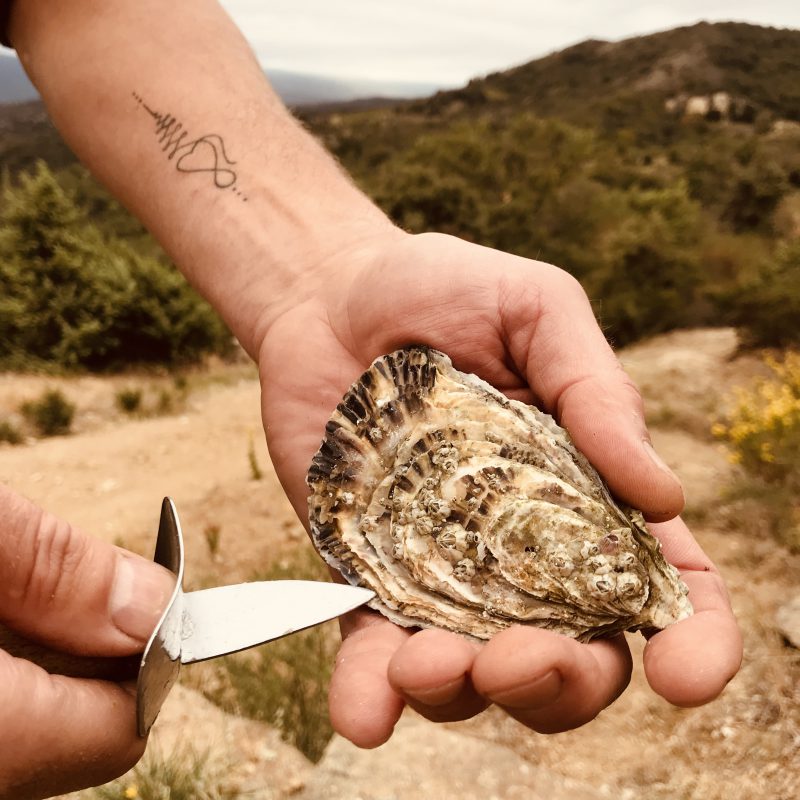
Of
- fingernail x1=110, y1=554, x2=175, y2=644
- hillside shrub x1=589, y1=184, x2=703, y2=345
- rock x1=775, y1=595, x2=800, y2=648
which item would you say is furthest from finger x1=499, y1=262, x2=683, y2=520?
hillside shrub x1=589, y1=184, x2=703, y2=345

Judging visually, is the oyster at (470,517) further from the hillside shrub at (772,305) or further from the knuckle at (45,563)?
the hillside shrub at (772,305)

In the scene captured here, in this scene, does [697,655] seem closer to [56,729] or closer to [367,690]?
[367,690]

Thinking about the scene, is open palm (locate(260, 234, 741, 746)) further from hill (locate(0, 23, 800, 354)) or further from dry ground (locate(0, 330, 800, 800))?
dry ground (locate(0, 330, 800, 800))

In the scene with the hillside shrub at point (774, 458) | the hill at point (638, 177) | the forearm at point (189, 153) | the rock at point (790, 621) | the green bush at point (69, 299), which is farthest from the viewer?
the hill at point (638, 177)

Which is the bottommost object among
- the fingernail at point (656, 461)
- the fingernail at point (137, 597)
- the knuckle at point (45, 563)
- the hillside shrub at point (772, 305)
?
the hillside shrub at point (772, 305)

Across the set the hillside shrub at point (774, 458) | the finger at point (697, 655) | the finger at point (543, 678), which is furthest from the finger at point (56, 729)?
the hillside shrub at point (774, 458)
